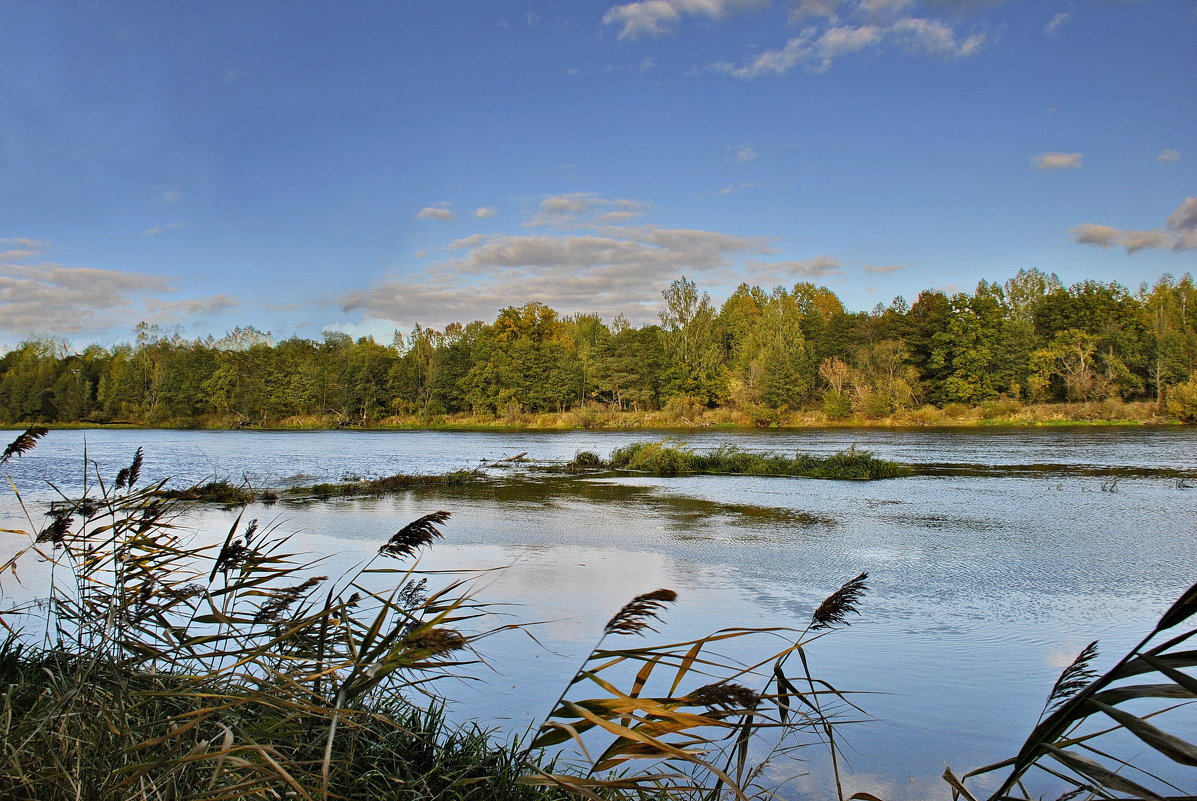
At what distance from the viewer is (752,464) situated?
22.5 m

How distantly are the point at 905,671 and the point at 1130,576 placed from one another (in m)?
4.84

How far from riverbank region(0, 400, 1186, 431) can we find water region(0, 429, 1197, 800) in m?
39.2

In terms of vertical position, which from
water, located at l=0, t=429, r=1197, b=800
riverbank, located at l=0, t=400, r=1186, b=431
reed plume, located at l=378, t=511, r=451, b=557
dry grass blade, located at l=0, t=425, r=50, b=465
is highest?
dry grass blade, located at l=0, t=425, r=50, b=465

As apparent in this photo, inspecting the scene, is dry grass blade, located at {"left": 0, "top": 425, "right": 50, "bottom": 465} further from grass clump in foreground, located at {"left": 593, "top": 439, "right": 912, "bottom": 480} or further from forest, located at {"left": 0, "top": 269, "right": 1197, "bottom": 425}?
forest, located at {"left": 0, "top": 269, "right": 1197, "bottom": 425}

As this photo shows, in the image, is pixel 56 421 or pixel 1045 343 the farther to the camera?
pixel 56 421

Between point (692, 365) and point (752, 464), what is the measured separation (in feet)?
171

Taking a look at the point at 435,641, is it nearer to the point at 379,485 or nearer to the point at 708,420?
the point at 379,485

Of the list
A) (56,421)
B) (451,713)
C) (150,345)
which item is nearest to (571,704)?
(451,713)

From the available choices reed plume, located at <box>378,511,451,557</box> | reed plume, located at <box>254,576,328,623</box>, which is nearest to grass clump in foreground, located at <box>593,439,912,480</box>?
reed plume, located at <box>254,576,328,623</box>

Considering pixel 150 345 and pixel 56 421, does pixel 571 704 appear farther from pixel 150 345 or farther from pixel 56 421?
pixel 150 345

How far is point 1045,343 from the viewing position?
65.6 metres

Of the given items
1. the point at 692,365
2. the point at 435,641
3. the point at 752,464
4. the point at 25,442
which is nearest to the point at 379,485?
the point at 752,464

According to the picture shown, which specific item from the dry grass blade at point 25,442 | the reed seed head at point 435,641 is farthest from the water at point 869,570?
the dry grass blade at point 25,442

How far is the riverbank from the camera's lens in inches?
2137
